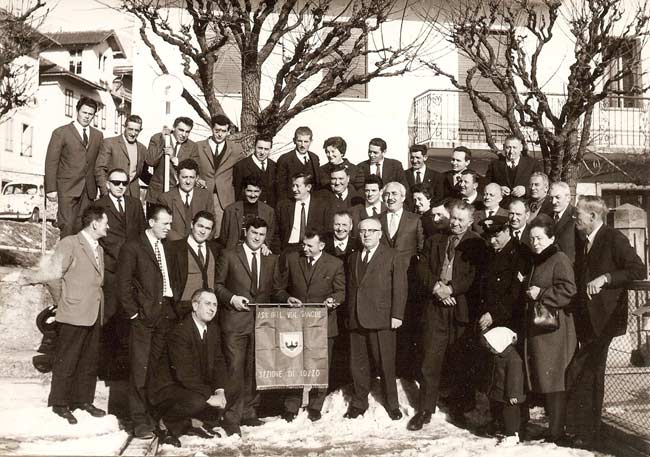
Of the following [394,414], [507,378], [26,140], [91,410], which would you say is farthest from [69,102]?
[507,378]

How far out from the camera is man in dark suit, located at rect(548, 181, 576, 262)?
6.41 meters

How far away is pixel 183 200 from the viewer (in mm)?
7188

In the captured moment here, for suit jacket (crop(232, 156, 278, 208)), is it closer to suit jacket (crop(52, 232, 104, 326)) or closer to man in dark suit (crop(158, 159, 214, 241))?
man in dark suit (crop(158, 159, 214, 241))

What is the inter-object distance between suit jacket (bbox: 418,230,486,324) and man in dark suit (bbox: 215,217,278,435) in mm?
1438

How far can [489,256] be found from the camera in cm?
635

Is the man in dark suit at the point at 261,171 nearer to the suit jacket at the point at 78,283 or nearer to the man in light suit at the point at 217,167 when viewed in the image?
the man in light suit at the point at 217,167

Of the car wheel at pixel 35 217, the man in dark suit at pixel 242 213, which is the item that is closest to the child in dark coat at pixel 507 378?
the man in dark suit at pixel 242 213

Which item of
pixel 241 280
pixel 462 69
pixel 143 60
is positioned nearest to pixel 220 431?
pixel 241 280

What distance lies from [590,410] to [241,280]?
10.4ft

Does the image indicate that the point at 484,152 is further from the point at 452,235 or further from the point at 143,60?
the point at 452,235

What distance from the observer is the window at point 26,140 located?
32781 mm

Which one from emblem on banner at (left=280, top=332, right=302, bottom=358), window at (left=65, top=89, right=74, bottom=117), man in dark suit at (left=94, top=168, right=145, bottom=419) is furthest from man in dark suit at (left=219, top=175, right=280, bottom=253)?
Answer: window at (left=65, top=89, right=74, bottom=117)

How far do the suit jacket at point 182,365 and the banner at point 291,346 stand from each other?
601mm

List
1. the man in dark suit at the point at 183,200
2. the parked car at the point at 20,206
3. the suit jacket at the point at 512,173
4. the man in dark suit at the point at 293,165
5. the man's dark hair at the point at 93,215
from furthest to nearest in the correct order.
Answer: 1. the parked car at the point at 20,206
2. the suit jacket at the point at 512,173
3. the man in dark suit at the point at 293,165
4. the man in dark suit at the point at 183,200
5. the man's dark hair at the point at 93,215
